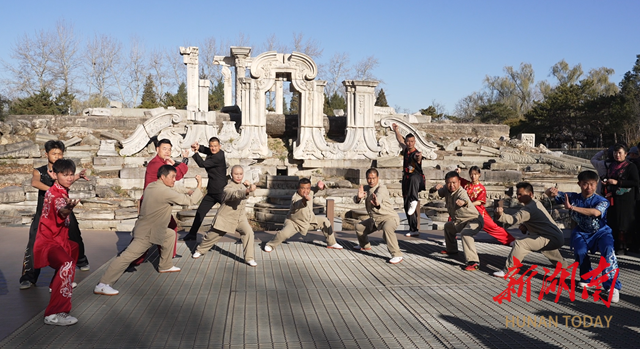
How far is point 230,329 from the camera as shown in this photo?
3.41 m

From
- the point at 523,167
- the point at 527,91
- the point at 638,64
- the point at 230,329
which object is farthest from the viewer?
the point at 527,91

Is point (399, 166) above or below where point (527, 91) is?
below

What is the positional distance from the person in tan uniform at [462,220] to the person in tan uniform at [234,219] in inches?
94.3

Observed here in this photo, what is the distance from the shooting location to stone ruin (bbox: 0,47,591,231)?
9.96 m

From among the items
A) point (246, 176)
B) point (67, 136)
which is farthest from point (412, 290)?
point (67, 136)

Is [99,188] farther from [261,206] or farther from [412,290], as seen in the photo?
[412,290]

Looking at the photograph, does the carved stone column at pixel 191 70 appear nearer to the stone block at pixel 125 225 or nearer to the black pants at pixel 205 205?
the stone block at pixel 125 225

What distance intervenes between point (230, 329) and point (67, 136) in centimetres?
1580

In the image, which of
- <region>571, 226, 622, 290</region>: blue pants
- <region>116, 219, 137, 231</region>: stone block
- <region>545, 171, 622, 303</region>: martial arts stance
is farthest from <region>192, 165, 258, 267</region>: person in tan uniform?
<region>571, 226, 622, 290</region>: blue pants

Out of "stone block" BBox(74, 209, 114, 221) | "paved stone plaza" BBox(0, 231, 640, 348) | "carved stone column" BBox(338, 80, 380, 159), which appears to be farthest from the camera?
"carved stone column" BBox(338, 80, 380, 159)

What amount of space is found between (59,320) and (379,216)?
149 inches

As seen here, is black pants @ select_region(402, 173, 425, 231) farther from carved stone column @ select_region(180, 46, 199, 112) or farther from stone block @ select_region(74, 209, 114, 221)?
carved stone column @ select_region(180, 46, 199, 112)

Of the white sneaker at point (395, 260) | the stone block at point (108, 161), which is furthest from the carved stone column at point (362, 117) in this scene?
the white sneaker at point (395, 260)

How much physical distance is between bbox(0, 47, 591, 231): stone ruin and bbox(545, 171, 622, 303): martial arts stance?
4751 millimetres
